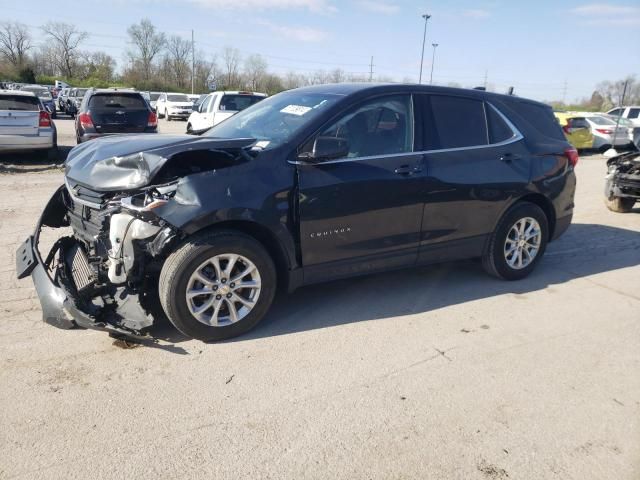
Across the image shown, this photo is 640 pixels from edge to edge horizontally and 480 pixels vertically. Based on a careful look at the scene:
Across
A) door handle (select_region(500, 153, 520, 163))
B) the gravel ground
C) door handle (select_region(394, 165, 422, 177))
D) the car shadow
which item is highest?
door handle (select_region(500, 153, 520, 163))

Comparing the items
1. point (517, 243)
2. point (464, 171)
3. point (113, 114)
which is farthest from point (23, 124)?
point (517, 243)

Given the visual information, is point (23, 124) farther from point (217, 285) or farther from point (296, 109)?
point (217, 285)

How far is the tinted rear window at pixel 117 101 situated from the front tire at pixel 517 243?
963 cm

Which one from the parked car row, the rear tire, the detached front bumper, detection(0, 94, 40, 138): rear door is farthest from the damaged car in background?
detection(0, 94, 40, 138): rear door

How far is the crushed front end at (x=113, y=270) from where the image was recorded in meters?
3.30

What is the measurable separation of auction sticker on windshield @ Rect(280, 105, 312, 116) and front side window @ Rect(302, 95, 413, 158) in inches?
12.6

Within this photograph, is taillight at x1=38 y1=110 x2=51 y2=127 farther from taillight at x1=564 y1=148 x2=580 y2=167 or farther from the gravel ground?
taillight at x1=564 y1=148 x2=580 y2=167

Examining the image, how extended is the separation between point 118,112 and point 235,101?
16.8ft

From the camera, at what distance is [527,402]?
3.05 m

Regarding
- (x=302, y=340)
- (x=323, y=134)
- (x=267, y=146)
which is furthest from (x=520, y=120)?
(x=302, y=340)

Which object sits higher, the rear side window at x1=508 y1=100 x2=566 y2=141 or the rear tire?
the rear side window at x1=508 y1=100 x2=566 y2=141

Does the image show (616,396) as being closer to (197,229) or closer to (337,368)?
(337,368)

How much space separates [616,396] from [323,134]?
8.68 ft

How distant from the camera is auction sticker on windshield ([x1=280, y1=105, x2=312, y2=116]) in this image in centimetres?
407
